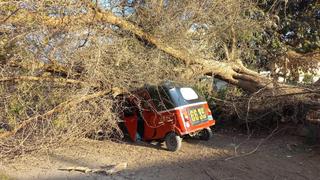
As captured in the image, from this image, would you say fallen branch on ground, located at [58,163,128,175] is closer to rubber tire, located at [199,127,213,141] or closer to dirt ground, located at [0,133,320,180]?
dirt ground, located at [0,133,320,180]

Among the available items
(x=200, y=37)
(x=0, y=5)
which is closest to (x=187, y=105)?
(x=200, y=37)

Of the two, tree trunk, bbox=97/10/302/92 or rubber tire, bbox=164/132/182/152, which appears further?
tree trunk, bbox=97/10/302/92

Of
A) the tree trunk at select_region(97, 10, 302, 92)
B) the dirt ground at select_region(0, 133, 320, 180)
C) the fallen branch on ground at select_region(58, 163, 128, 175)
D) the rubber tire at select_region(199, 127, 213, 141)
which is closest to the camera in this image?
the dirt ground at select_region(0, 133, 320, 180)

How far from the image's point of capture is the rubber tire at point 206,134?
9461mm

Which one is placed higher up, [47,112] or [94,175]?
[47,112]

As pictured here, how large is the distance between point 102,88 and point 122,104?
0.67m

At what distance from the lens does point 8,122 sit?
8070 mm

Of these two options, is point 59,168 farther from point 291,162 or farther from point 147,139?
point 291,162

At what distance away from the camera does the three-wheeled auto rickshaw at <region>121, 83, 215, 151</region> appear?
28.6 ft

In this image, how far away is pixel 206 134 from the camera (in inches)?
375

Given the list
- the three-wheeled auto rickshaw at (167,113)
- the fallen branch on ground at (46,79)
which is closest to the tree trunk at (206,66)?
the three-wheeled auto rickshaw at (167,113)

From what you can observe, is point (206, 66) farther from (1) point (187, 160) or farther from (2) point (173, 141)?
(1) point (187, 160)

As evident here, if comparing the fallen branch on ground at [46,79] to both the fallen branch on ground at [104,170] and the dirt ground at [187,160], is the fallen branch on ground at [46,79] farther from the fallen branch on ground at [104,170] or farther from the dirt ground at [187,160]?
the fallen branch on ground at [104,170]

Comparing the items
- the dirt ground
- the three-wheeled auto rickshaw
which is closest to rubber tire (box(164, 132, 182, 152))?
the three-wheeled auto rickshaw
